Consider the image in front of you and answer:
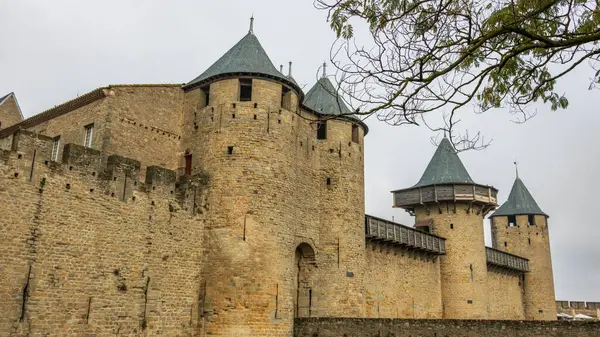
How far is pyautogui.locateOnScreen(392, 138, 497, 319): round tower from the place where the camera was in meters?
28.4

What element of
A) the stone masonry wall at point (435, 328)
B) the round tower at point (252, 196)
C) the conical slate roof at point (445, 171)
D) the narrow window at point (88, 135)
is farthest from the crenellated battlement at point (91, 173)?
the conical slate roof at point (445, 171)

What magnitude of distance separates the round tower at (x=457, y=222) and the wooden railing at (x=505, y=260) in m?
3.54

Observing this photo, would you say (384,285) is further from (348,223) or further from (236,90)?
(236,90)

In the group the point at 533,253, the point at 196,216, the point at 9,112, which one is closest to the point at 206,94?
the point at 196,216

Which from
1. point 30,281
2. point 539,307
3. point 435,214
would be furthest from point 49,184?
point 539,307

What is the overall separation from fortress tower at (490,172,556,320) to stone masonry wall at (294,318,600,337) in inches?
942

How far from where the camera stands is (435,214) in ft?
99.1

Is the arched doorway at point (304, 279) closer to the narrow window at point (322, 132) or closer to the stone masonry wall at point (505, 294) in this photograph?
the narrow window at point (322, 132)

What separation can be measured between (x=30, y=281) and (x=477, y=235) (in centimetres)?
2303

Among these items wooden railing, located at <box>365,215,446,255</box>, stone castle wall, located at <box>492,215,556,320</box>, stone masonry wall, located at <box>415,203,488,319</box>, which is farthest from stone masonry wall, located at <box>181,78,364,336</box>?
stone castle wall, located at <box>492,215,556,320</box>

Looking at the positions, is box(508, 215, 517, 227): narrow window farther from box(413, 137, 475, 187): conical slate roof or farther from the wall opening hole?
the wall opening hole

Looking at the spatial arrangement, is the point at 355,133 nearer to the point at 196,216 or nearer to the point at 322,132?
the point at 322,132

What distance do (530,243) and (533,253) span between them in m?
0.71

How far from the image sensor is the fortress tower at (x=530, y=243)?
1492 inches
